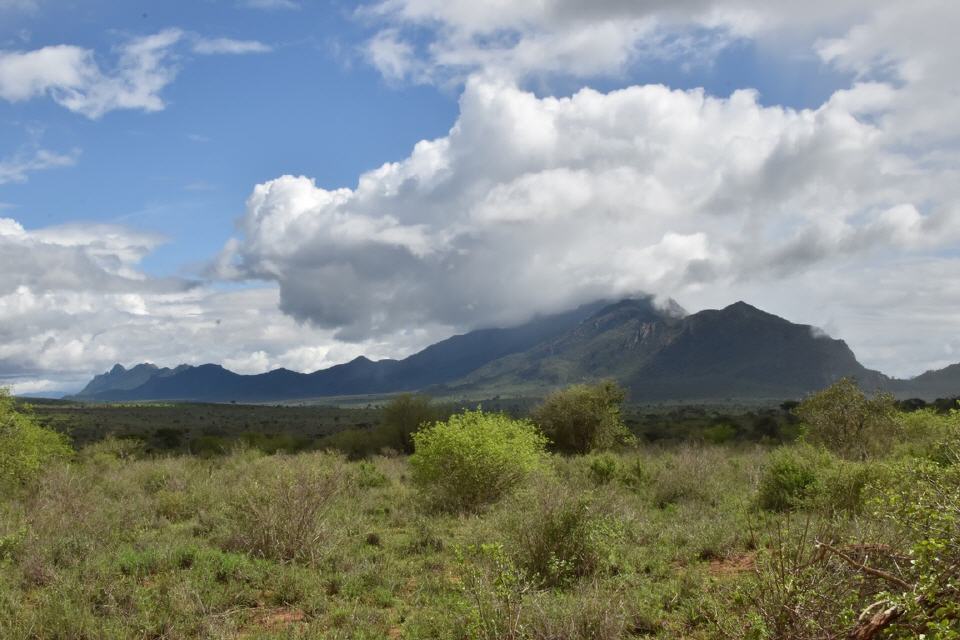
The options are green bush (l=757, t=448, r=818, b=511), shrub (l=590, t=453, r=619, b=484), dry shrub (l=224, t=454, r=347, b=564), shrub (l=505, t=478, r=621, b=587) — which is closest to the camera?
shrub (l=505, t=478, r=621, b=587)

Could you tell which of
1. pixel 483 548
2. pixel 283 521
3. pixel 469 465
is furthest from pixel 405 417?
pixel 483 548

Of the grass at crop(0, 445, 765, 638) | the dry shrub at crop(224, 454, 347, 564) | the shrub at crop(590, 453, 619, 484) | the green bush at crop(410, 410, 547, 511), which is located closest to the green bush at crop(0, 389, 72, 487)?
the grass at crop(0, 445, 765, 638)

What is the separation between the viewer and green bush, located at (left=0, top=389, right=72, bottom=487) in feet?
65.2

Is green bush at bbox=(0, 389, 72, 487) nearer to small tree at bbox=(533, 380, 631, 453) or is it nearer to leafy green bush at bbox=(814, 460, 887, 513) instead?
leafy green bush at bbox=(814, 460, 887, 513)

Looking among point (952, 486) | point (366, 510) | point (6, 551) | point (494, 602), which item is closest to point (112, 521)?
point (6, 551)

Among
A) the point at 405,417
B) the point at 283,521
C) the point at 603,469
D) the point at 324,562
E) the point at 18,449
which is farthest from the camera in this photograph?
the point at 405,417

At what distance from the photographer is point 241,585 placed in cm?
1095

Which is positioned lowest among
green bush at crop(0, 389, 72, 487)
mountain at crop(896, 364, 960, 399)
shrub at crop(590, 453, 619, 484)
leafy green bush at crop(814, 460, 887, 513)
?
mountain at crop(896, 364, 960, 399)

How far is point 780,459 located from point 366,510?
11.9m

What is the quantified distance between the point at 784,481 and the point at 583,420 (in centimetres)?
2077

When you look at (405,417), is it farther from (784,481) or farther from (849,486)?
(849,486)

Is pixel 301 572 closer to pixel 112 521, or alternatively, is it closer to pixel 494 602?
pixel 494 602

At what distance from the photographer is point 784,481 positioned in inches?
679

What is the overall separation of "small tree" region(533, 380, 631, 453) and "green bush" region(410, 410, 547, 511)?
18.9 metres
